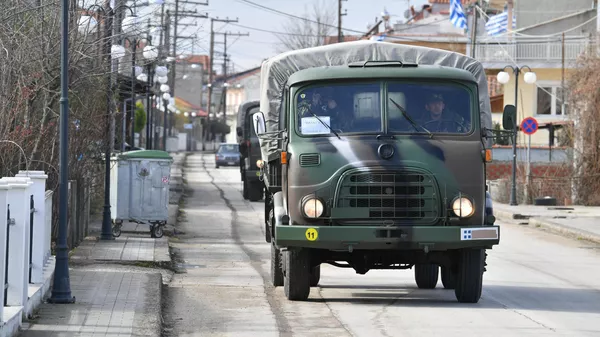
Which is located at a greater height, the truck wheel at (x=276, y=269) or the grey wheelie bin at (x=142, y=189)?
the grey wheelie bin at (x=142, y=189)

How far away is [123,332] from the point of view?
32.4 feet

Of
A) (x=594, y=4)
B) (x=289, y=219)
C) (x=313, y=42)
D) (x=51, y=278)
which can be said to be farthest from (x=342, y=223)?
(x=313, y=42)

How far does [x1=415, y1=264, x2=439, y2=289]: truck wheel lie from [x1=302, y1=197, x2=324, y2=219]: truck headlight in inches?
106

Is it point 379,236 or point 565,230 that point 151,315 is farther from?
point 565,230

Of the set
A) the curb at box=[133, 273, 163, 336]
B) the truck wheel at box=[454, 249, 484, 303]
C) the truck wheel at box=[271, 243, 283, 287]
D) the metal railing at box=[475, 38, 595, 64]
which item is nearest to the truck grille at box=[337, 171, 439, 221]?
Answer: the truck wheel at box=[454, 249, 484, 303]

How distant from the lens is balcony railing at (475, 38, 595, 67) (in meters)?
54.7

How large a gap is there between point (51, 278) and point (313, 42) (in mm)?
65518

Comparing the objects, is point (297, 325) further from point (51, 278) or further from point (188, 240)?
point (188, 240)

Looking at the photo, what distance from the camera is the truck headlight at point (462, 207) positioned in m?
12.5

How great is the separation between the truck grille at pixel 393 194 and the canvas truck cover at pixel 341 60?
6.98ft

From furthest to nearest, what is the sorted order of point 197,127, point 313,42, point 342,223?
point 197,127 → point 313,42 → point 342,223

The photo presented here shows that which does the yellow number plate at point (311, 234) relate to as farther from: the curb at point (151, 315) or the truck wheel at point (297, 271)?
the curb at point (151, 315)

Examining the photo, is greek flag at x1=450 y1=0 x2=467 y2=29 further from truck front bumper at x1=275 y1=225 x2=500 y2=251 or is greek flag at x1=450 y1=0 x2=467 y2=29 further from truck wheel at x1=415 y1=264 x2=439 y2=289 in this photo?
truck front bumper at x1=275 y1=225 x2=500 y2=251

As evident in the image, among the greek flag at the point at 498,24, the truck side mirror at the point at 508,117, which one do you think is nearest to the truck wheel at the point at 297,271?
the truck side mirror at the point at 508,117
